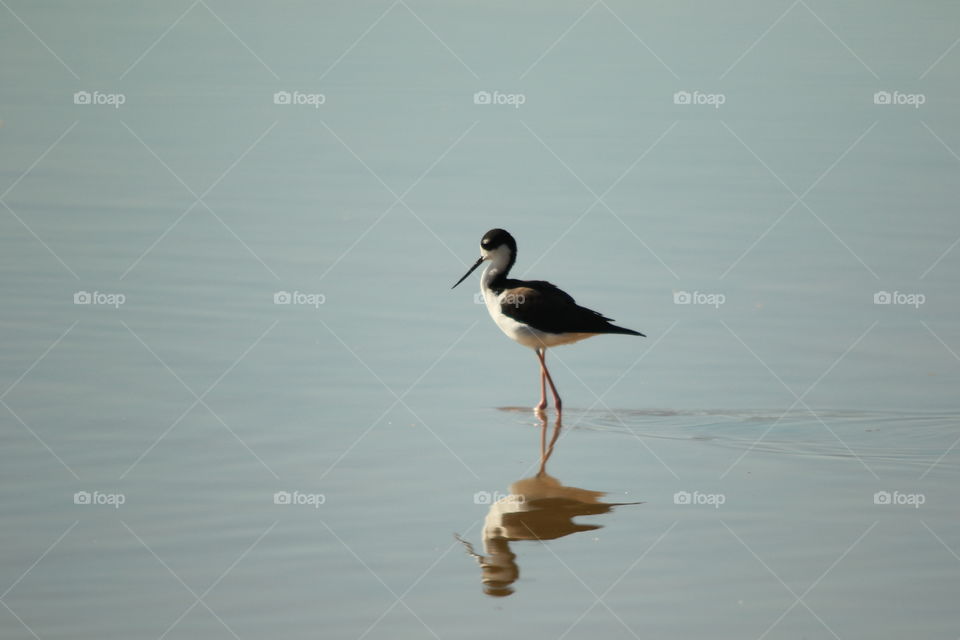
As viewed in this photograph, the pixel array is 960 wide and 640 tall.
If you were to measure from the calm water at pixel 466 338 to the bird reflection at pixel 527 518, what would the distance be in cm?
3

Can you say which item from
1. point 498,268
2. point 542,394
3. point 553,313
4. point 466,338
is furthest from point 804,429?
point 466,338

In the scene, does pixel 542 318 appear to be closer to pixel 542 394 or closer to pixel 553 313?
pixel 553 313

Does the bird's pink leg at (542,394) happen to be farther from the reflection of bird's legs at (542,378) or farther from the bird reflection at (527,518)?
the bird reflection at (527,518)

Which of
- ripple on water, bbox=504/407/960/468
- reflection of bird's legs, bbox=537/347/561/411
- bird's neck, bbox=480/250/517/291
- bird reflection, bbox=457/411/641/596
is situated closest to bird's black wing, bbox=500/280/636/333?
reflection of bird's legs, bbox=537/347/561/411

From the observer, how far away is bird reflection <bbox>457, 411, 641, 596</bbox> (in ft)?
24.2

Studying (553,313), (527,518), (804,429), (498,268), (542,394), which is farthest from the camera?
(498,268)

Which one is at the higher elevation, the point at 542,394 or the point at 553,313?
the point at 553,313

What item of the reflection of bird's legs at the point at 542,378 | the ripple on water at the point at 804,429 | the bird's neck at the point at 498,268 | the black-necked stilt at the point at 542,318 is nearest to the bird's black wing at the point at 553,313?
the black-necked stilt at the point at 542,318

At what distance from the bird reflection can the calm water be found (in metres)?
0.03

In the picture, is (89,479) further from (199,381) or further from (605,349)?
(605,349)

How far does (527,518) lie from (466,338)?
3668 mm

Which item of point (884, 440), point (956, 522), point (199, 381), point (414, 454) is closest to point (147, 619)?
point (414, 454)

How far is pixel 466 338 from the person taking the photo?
11.7 meters

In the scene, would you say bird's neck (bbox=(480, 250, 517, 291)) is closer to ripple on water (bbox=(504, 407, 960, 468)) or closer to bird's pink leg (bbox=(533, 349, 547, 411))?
→ bird's pink leg (bbox=(533, 349, 547, 411))
